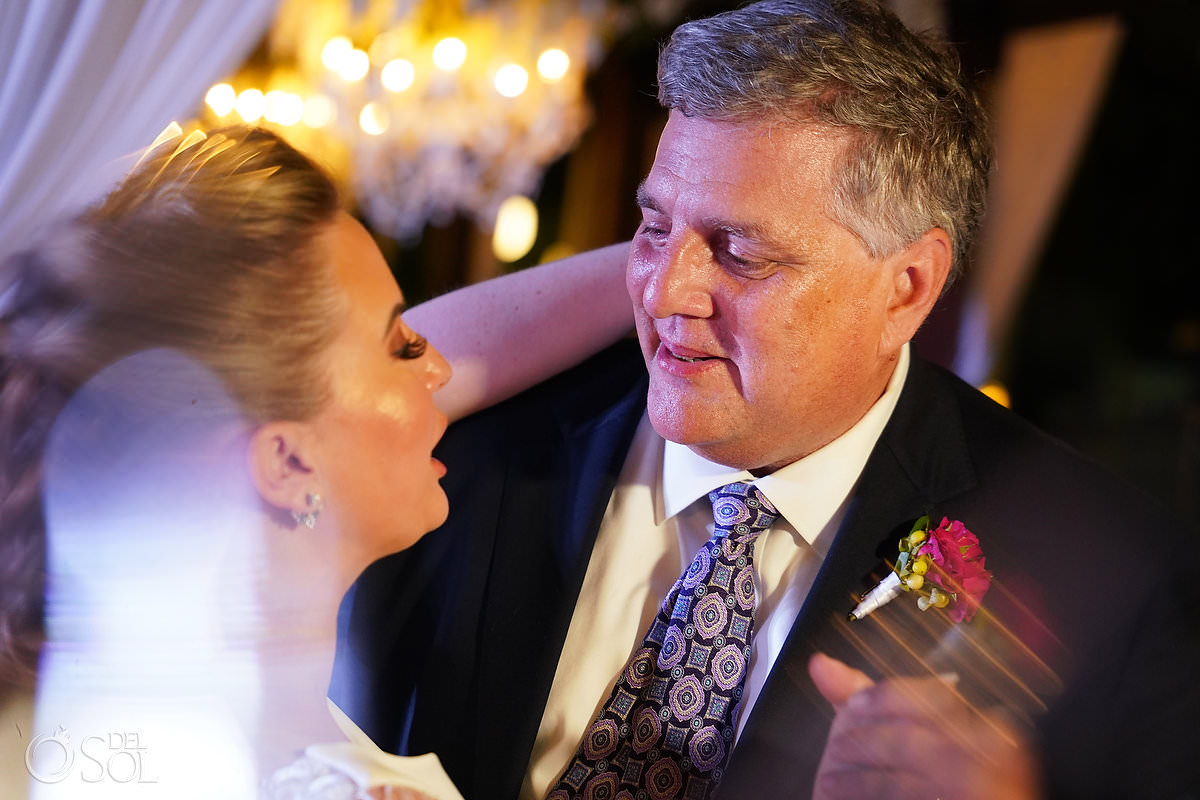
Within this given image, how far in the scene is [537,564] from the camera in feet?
6.06

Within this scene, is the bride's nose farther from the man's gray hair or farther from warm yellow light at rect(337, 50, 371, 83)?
warm yellow light at rect(337, 50, 371, 83)

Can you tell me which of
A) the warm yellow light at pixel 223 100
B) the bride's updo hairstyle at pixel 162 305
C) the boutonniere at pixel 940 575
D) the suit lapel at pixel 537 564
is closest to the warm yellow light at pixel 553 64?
the warm yellow light at pixel 223 100

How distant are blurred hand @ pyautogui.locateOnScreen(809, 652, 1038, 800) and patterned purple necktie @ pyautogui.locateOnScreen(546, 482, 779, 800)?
9.8 inches

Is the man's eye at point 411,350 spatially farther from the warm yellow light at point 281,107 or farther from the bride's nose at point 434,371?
the warm yellow light at point 281,107

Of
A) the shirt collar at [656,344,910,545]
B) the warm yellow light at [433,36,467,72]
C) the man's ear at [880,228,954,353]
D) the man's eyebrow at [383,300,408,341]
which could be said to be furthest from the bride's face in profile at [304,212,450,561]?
the warm yellow light at [433,36,467,72]

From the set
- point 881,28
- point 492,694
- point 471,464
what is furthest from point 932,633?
point 881,28

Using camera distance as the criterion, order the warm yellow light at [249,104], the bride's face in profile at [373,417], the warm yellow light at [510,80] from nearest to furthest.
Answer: the bride's face in profile at [373,417] → the warm yellow light at [249,104] → the warm yellow light at [510,80]

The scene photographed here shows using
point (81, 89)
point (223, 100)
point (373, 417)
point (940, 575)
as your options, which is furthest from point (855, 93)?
point (223, 100)

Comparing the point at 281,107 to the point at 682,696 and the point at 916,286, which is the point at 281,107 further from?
the point at 682,696

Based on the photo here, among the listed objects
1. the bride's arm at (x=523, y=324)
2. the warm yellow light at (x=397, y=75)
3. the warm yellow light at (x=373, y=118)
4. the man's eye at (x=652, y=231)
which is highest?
the man's eye at (x=652, y=231)

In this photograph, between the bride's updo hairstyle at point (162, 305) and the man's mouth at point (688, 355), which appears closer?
the bride's updo hairstyle at point (162, 305)

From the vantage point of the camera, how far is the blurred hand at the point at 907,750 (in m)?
1.37

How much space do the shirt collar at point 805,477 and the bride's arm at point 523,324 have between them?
29cm

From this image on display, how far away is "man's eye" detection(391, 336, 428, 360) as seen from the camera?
1.43 metres
